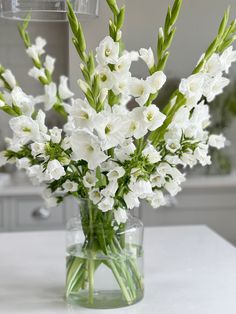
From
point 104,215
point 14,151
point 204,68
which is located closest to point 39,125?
point 14,151

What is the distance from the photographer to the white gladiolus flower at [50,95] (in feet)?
4.56

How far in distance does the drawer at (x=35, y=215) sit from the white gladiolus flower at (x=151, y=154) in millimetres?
1611

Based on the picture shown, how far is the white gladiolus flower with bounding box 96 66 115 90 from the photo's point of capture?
1.11 meters

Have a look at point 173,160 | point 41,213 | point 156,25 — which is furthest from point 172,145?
point 41,213

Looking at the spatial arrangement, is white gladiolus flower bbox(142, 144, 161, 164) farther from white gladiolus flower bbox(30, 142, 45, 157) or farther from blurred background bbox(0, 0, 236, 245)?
blurred background bbox(0, 0, 236, 245)

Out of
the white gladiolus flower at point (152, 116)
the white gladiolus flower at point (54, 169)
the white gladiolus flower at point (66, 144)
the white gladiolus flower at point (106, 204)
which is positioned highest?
A: the white gladiolus flower at point (152, 116)

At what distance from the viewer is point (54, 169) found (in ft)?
3.65

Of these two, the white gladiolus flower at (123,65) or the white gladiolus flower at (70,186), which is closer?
the white gladiolus flower at (123,65)

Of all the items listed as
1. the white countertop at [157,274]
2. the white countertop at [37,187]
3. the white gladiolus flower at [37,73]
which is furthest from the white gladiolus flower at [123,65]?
the white countertop at [37,187]

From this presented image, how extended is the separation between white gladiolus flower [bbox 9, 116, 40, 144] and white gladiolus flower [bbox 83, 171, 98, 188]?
13 centimetres

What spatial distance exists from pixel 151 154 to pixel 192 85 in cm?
15

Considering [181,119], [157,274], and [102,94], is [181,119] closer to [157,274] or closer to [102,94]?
[102,94]

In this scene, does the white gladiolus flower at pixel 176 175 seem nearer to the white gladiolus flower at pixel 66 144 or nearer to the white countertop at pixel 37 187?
the white gladiolus flower at pixel 66 144

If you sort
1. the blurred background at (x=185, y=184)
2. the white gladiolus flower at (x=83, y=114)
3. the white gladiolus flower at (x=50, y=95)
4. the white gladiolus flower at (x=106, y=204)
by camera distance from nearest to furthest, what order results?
the white gladiolus flower at (x=83, y=114), the white gladiolus flower at (x=106, y=204), the white gladiolus flower at (x=50, y=95), the blurred background at (x=185, y=184)
